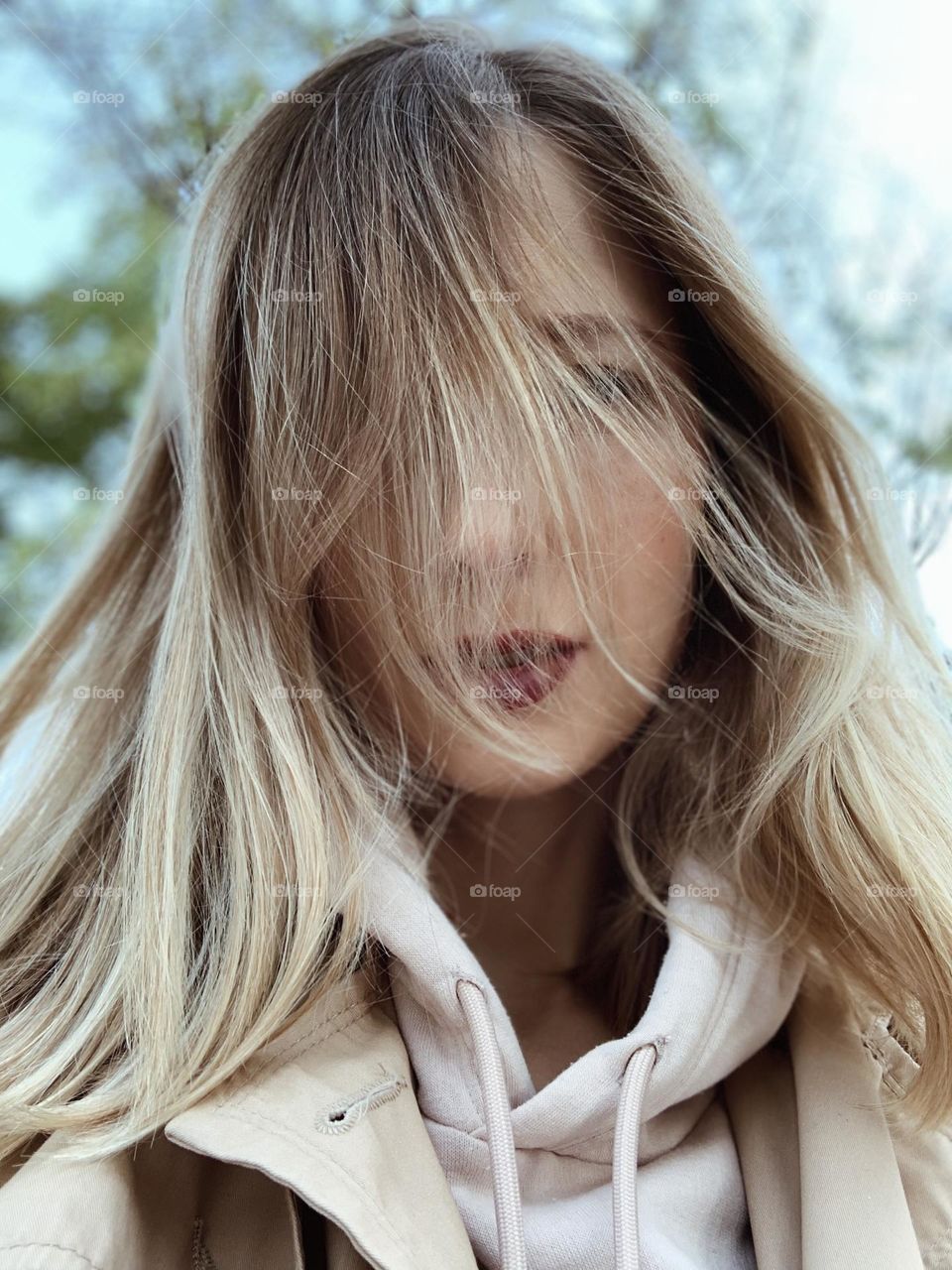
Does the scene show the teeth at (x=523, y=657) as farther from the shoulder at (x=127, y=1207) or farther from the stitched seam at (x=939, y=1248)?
the stitched seam at (x=939, y=1248)

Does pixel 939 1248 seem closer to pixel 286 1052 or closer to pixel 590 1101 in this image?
pixel 590 1101

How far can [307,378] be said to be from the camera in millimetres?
875

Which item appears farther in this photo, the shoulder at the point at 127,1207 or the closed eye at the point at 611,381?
the closed eye at the point at 611,381

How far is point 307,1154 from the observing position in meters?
0.69

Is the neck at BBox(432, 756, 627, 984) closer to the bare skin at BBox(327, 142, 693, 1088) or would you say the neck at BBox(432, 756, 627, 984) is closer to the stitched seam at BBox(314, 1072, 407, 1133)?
the bare skin at BBox(327, 142, 693, 1088)

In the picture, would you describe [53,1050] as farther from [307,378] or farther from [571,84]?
[571,84]

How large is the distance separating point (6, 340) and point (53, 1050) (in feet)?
7.54

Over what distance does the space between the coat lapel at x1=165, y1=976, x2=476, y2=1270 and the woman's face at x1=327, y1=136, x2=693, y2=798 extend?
26cm

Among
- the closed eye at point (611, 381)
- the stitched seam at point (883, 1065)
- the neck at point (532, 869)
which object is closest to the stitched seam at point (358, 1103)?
the neck at point (532, 869)

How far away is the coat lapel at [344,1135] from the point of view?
67 cm

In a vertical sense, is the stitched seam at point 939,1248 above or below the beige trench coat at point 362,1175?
below

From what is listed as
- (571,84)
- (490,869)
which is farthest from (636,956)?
(571,84)

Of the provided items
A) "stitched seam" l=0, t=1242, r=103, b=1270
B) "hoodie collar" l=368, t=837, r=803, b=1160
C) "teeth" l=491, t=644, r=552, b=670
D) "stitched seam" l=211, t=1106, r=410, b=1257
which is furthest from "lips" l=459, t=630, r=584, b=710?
"stitched seam" l=0, t=1242, r=103, b=1270

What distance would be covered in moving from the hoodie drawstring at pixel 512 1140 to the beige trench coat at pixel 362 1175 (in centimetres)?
3
